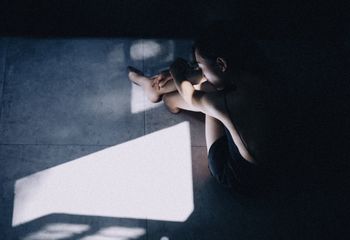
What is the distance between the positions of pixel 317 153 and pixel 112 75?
1148 millimetres

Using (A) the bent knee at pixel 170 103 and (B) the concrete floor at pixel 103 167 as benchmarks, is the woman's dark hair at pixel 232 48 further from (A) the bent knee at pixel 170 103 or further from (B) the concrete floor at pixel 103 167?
(B) the concrete floor at pixel 103 167

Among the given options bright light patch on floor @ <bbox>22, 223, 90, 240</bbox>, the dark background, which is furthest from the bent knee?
bright light patch on floor @ <bbox>22, 223, 90, 240</bbox>

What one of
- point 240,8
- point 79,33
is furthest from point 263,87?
point 79,33

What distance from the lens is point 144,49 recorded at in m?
1.83

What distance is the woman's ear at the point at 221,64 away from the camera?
1.05 m

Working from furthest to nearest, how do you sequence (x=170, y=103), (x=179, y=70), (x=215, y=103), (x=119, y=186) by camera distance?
(x=170, y=103), (x=119, y=186), (x=179, y=70), (x=215, y=103)

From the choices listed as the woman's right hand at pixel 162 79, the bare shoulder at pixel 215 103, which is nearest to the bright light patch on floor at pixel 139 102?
the woman's right hand at pixel 162 79

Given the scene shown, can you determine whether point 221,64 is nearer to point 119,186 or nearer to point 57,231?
point 119,186

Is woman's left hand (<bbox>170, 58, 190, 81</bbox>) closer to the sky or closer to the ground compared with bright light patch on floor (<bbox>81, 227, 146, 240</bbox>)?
closer to the sky

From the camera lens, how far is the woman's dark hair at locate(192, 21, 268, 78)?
1.04m

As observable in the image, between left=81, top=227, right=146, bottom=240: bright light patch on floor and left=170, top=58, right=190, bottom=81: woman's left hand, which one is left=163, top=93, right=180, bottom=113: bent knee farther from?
left=81, top=227, right=146, bottom=240: bright light patch on floor

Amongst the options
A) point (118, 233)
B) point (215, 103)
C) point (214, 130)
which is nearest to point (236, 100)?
point (215, 103)

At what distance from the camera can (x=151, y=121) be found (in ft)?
5.47

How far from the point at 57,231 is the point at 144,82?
2.65ft
